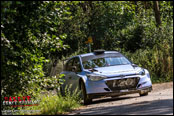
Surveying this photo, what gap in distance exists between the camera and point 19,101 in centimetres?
1267

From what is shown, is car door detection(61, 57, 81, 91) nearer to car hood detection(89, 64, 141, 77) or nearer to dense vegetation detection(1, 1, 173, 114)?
dense vegetation detection(1, 1, 173, 114)

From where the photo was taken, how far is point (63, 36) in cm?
1260

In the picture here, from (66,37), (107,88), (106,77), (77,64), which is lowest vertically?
(107,88)

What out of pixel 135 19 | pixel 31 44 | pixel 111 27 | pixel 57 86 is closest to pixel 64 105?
pixel 57 86

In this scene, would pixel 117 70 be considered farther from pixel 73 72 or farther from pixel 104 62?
pixel 73 72

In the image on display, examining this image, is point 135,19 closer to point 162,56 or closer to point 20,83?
point 162,56

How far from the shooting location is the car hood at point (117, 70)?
47.1 feet

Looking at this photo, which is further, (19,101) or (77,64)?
(77,64)

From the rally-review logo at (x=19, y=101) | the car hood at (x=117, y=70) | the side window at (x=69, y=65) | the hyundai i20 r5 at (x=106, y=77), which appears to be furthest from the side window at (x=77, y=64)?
the rally-review logo at (x=19, y=101)

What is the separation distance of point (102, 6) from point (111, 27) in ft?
5.75

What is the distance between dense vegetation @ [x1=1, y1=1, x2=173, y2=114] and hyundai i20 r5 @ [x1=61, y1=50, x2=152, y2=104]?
1.19 metres

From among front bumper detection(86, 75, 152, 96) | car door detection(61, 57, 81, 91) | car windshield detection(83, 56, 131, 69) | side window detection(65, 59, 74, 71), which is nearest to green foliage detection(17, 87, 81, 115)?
front bumper detection(86, 75, 152, 96)

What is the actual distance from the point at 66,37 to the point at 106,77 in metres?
7.60

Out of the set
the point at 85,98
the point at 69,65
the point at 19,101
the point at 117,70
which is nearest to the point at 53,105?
the point at 19,101
